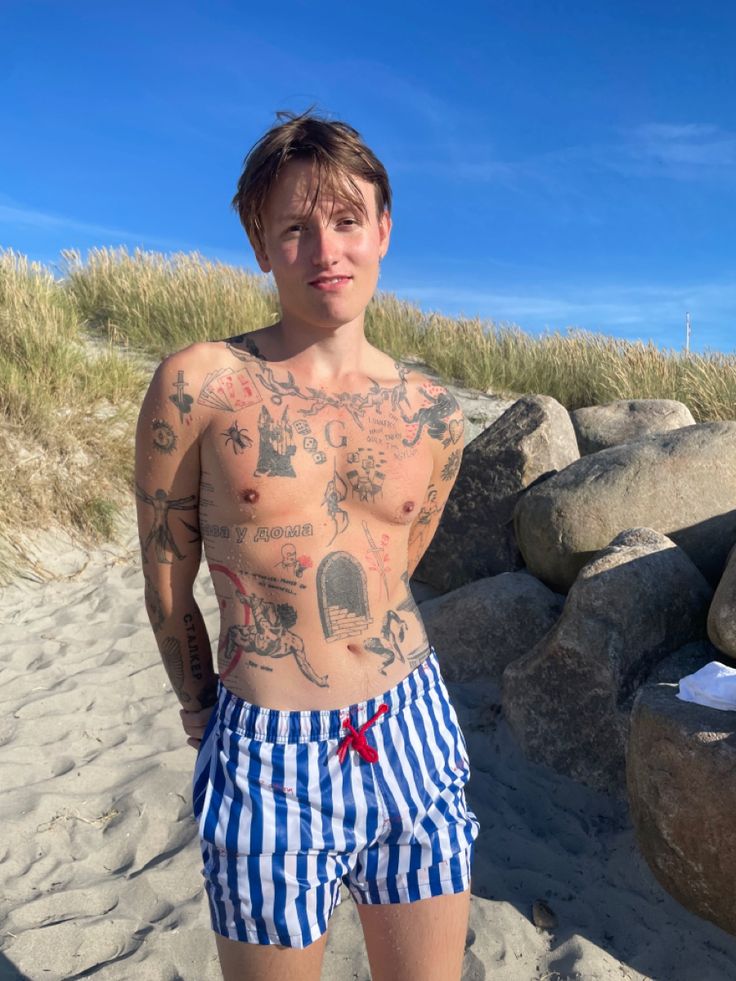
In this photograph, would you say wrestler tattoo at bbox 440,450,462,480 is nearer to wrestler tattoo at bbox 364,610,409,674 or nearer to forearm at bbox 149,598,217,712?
wrestler tattoo at bbox 364,610,409,674

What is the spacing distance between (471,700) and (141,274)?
27.1ft

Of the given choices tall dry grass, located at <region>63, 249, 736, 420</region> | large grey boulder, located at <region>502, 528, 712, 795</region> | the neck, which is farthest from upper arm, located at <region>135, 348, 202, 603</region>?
tall dry grass, located at <region>63, 249, 736, 420</region>

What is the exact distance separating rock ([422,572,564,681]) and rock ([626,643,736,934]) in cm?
138

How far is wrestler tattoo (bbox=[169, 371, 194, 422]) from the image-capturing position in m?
1.75

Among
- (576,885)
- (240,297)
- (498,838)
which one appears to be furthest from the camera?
(240,297)

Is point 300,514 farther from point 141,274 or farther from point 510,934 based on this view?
point 141,274

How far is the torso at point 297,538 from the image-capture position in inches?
68.5

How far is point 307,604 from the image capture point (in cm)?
175

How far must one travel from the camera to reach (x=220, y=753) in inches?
66.8

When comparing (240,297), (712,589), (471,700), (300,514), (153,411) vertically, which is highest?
(240,297)

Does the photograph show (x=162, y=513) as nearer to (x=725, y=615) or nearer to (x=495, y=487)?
(x=725, y=615)

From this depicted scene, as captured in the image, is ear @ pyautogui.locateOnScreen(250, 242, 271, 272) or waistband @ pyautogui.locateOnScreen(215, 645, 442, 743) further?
ear @ pyautogui.locateOnScreen(250, 242, 271, 272)

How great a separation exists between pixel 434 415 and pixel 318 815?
978 millimetres

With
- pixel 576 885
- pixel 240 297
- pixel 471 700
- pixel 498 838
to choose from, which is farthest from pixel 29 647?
pixel 240 297
